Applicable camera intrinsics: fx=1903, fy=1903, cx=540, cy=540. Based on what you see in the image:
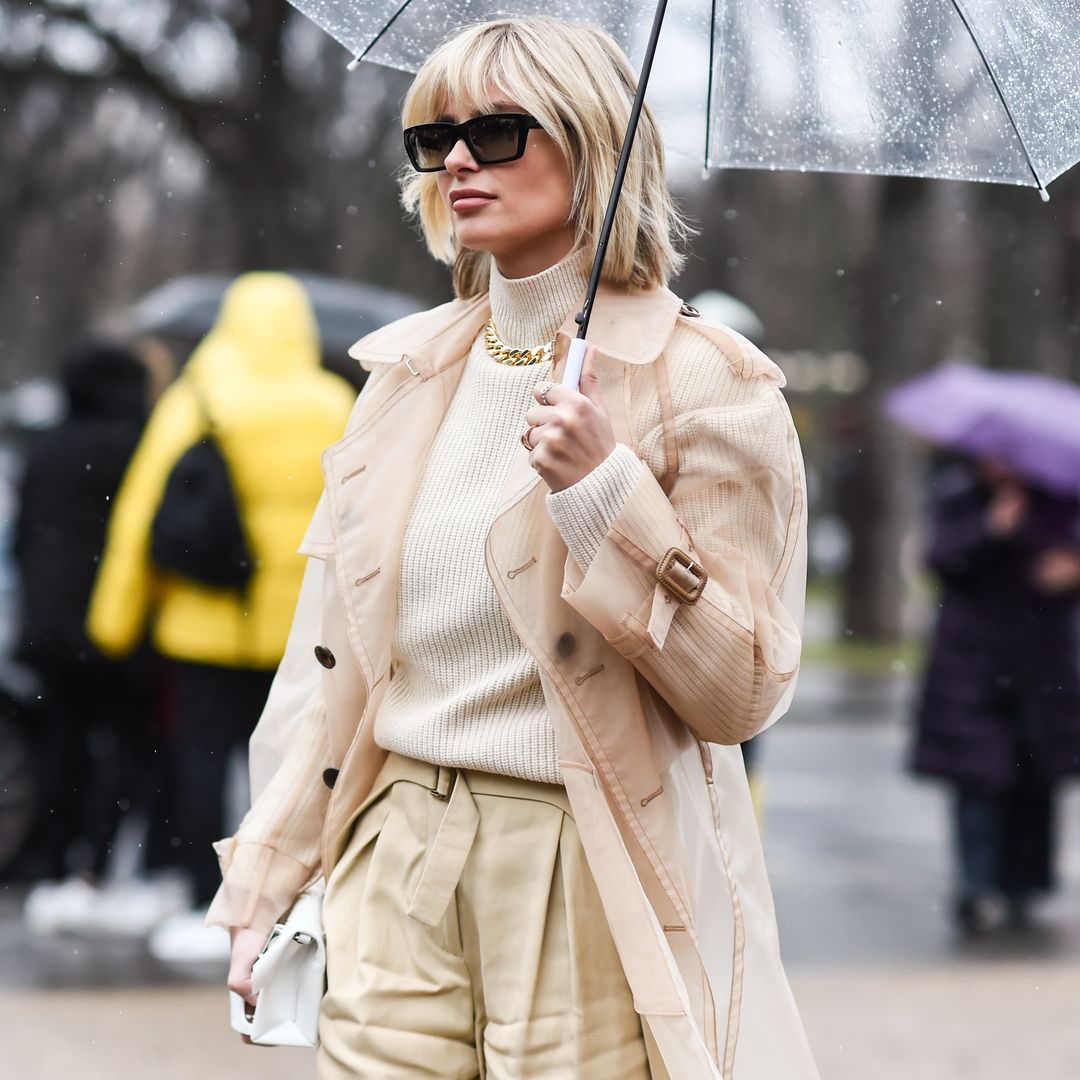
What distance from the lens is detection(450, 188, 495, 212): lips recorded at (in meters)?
2.37

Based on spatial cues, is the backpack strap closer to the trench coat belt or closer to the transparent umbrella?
the trench coat belt

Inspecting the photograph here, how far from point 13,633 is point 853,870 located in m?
3.51

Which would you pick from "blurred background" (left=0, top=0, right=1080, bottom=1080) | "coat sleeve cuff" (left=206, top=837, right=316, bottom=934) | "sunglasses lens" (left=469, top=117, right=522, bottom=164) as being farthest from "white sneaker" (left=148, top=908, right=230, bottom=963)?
"sunglasses lens" (left=469, top=117, right=522, bottom=164)

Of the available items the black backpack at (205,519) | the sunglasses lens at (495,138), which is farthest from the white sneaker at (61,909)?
the sunglasses lens at (495,138)

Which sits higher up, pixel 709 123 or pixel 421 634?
pixel 709 123

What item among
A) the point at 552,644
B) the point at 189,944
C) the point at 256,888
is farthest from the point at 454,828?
the point at 189,944

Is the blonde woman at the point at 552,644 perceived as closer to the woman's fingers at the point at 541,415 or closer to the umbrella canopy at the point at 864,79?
the woman's fingers at the point at 541,415

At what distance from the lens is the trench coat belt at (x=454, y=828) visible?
7.52ft

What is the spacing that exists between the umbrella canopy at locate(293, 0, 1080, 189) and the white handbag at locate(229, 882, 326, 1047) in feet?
4.14

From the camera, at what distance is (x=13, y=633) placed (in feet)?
23.1

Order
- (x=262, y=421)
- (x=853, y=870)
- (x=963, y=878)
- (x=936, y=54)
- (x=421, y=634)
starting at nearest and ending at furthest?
(x=421, y=634)
(x=936, y=54)
(x=262, y=421)
(x=963, y=878)
(x=853, y=870)

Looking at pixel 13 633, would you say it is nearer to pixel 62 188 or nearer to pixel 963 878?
pixel 963 878

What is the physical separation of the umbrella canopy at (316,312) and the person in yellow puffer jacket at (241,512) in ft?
6.65

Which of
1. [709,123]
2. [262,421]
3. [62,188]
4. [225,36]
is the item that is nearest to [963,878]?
[262,421]
